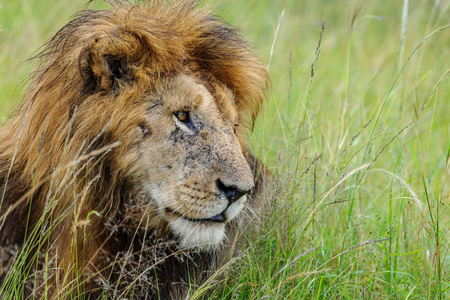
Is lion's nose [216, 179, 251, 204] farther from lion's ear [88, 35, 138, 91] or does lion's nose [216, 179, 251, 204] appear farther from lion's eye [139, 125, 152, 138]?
lion's ear [88, 35, 138, 91]

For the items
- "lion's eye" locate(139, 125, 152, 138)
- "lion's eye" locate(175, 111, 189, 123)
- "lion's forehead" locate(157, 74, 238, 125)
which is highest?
"lion's forehead" locate(157, 74, 238, 125)

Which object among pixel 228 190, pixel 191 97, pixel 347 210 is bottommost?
pixel 347 210

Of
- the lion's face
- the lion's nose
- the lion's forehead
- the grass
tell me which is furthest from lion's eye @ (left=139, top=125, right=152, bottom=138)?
the grass

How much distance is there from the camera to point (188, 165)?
8.64ft

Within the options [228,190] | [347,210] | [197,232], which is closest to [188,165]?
[228,190]

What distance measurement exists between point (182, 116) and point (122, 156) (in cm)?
32

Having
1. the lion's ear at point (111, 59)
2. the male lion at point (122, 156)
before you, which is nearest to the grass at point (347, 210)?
the male lion at point (122, 156)

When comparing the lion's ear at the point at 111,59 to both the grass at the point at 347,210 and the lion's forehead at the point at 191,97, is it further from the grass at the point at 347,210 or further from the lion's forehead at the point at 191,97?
the grass at the point at 347,210

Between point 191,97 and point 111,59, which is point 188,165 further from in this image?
point 111,59

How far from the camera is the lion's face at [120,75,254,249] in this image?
2604mm

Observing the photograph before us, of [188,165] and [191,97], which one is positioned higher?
[191,97]

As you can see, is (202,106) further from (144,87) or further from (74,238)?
(74,238)

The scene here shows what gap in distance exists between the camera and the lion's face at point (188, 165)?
2.60m

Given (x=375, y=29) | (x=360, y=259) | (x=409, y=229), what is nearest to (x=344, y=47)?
(x=375, y=29)
